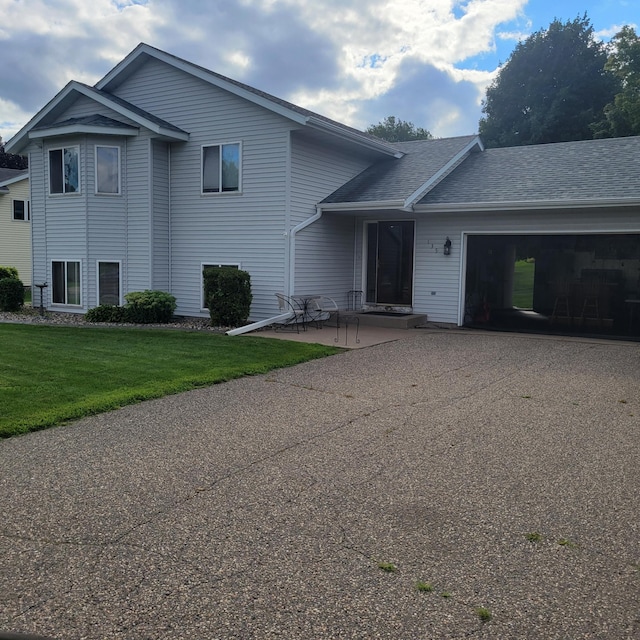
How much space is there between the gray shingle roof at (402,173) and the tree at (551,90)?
1855 cm

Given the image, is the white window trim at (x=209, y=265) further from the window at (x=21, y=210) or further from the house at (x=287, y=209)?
the window at (x=21, y=210)

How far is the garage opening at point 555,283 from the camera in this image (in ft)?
41.7

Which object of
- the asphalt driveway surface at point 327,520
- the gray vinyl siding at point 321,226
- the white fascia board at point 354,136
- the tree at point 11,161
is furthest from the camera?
the tree at point 11,161

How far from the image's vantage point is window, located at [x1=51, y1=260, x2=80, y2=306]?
1588 centimetres

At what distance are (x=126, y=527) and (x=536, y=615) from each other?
7.67 ft

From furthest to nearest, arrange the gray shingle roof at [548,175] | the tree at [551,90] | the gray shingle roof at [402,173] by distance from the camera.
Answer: the tree at [551,90], the gray shingle roof at [402,173], the gray shingle roof at [548,175]

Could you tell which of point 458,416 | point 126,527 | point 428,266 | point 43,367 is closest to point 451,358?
point 458,416

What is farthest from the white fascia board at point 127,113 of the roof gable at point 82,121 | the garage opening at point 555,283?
the garage opening at point 555,283

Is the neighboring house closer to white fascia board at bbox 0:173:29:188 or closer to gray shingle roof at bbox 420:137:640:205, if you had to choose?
white fascia board at bbox 0:173:29:188

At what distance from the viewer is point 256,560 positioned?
3316mm

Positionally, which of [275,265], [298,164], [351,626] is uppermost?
[298,164]

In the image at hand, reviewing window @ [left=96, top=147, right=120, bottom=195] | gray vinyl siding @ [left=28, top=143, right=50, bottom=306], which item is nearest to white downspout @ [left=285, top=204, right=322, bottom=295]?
window @ [left=96, top=147, right=120, bottom=195]

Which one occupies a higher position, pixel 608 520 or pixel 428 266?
pixel 428 266

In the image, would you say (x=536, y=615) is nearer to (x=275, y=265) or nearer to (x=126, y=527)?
(x=126, y=527)
